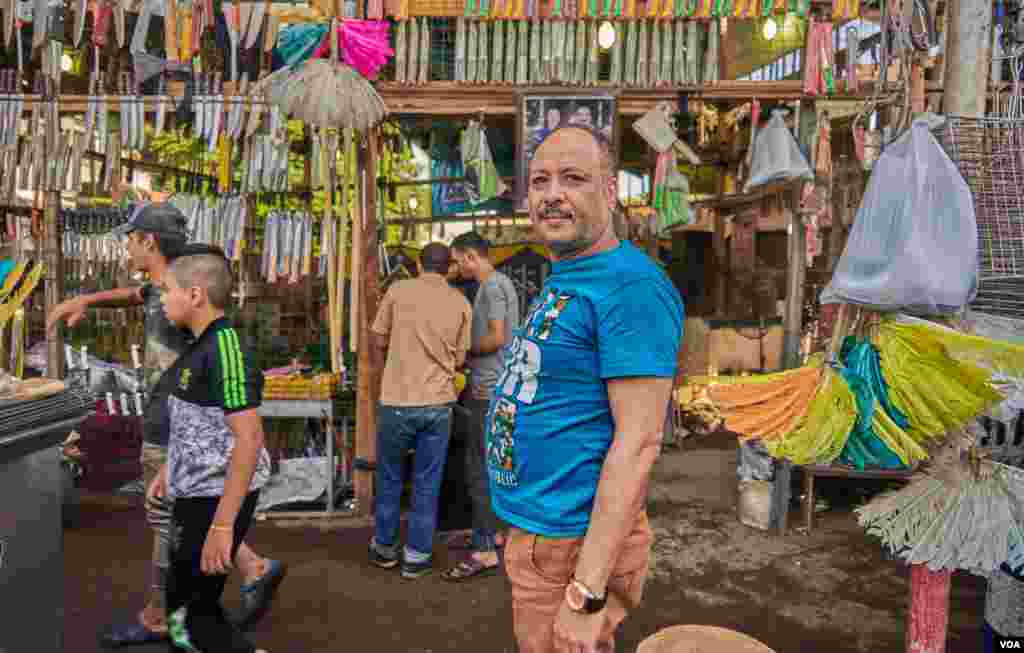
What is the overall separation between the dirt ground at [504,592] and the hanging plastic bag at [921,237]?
6.58ft

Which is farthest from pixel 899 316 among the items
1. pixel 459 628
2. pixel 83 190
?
pixel 83 190

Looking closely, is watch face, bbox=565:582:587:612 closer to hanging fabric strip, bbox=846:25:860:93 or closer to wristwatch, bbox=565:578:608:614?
wristwatch, bbox=565:578:608:614

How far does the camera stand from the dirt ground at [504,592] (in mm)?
3727

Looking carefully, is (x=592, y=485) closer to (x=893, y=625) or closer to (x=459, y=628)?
(x=459, y=628)

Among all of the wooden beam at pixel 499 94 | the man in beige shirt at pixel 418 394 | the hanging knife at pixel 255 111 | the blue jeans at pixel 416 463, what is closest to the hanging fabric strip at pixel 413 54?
the wooden beam at pixel 499 94

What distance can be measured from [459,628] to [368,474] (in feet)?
5.74

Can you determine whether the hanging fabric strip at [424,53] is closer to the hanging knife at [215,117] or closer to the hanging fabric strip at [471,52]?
A: the hanging fabric strip at [471,52]

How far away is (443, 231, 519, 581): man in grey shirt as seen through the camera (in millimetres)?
4512

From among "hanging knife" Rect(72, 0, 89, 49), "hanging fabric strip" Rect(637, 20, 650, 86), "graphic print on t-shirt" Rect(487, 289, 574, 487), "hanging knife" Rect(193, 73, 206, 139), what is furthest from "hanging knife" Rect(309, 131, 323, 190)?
"graphic print on t-shirt" Rect(487, 289, 574, 487)

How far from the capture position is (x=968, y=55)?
9.55 ft

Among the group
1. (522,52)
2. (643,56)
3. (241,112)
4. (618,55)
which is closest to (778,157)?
(643,56)

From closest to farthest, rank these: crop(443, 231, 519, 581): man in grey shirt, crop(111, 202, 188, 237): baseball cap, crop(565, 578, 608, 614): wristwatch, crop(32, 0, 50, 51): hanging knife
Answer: crop(565, 578, 608, 614): wristwatch, crop(111, 202, 188, 237): baseball cap, crop(443, 231, 519, 581): man in grey shirt, crop(32, 0, 50, 51): hanging knife

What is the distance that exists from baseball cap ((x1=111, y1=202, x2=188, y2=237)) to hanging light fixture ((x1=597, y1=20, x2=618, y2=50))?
348 cm

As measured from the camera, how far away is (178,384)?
286cm
